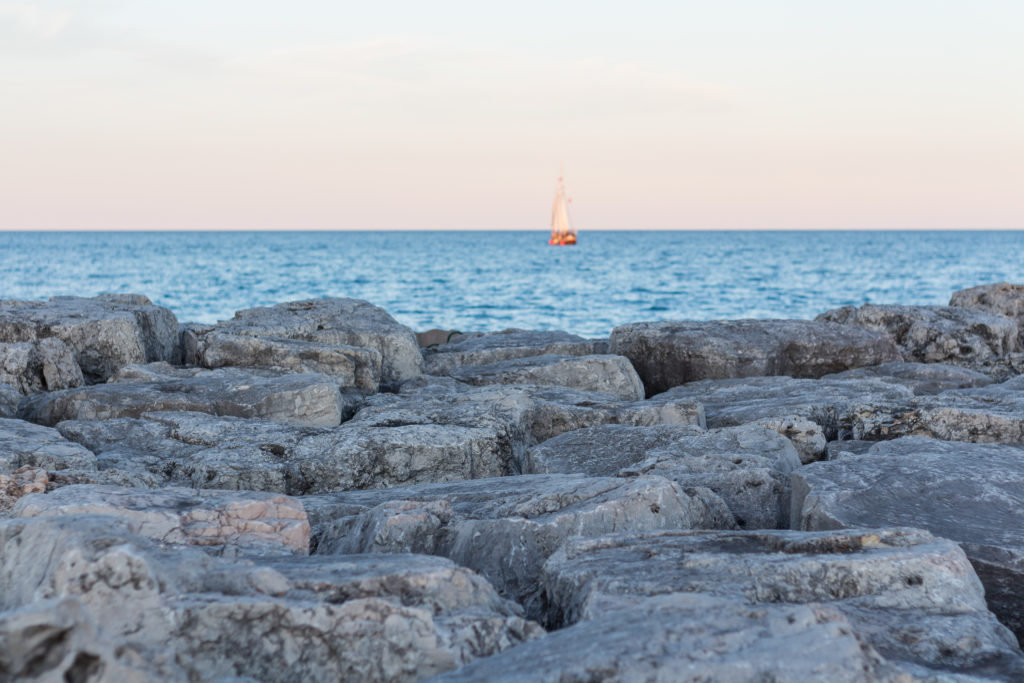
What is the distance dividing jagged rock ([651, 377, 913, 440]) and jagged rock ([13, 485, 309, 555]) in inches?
161

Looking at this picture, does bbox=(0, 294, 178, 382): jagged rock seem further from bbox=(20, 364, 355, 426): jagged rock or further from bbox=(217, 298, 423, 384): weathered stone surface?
bbox=(20, 364, 355, 426): jagged rock

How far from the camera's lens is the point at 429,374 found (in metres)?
10.5

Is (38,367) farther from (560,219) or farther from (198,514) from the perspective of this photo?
(560,219)

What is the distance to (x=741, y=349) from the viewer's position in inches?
401

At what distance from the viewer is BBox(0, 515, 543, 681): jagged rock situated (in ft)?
9.43

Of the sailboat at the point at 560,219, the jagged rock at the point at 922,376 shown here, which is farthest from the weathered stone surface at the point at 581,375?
the sailboat at the point at 560,219

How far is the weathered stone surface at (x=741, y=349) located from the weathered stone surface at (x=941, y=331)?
3.81 ft

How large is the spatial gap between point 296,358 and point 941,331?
810 cm

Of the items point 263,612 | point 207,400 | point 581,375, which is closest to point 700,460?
point 263,612

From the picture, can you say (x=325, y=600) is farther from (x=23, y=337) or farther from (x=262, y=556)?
(x=23, y=337)

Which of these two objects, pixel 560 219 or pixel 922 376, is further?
pixel 560 219

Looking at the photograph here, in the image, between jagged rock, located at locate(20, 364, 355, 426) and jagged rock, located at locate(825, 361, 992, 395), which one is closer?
jagged rock, located at locate(20, 364, 355, 426)

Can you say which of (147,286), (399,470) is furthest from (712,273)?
(399,470)

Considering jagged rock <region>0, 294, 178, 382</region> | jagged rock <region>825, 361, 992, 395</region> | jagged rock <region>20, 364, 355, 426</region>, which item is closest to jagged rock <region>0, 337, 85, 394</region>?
jagged rock <region>20, 364, 355, 426</region>
